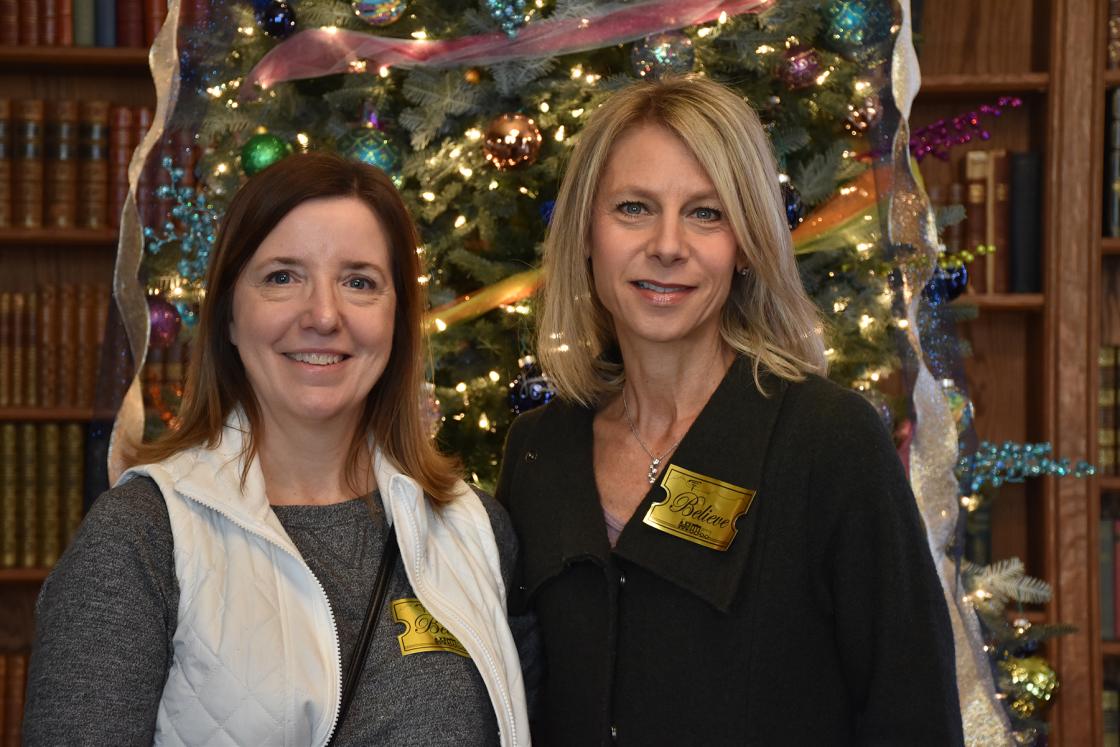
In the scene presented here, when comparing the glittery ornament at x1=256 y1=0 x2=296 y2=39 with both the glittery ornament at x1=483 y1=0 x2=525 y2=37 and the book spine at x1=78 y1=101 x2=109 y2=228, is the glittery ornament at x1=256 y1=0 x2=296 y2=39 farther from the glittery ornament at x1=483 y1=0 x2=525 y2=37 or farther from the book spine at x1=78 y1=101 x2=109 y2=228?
the book spine at x1=78 y1=101 x2=109 y2=228

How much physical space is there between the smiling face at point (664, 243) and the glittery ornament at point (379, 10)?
1.14 metres

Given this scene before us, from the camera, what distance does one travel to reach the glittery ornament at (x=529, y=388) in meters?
2.46

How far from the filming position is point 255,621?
139cm

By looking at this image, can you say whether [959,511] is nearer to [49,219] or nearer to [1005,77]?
[1005,77]

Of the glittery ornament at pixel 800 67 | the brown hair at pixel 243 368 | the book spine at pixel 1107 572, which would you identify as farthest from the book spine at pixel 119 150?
the book spine at pixel 1107 572

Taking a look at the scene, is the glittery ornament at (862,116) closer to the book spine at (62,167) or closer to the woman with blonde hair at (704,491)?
the woman with blonde hair at (704,491)

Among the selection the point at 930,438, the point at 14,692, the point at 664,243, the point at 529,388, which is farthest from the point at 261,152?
the point at 14,692

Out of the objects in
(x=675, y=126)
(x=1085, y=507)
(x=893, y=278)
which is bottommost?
(x=1085, y=507)

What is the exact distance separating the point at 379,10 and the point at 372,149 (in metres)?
0.30

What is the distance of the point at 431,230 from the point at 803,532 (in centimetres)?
152

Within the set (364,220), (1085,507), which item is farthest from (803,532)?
(1085,507)

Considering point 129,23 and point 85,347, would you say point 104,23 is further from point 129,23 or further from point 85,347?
point 85,347

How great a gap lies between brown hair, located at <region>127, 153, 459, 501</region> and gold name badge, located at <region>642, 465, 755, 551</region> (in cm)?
30

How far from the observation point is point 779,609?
1516 millimetres
